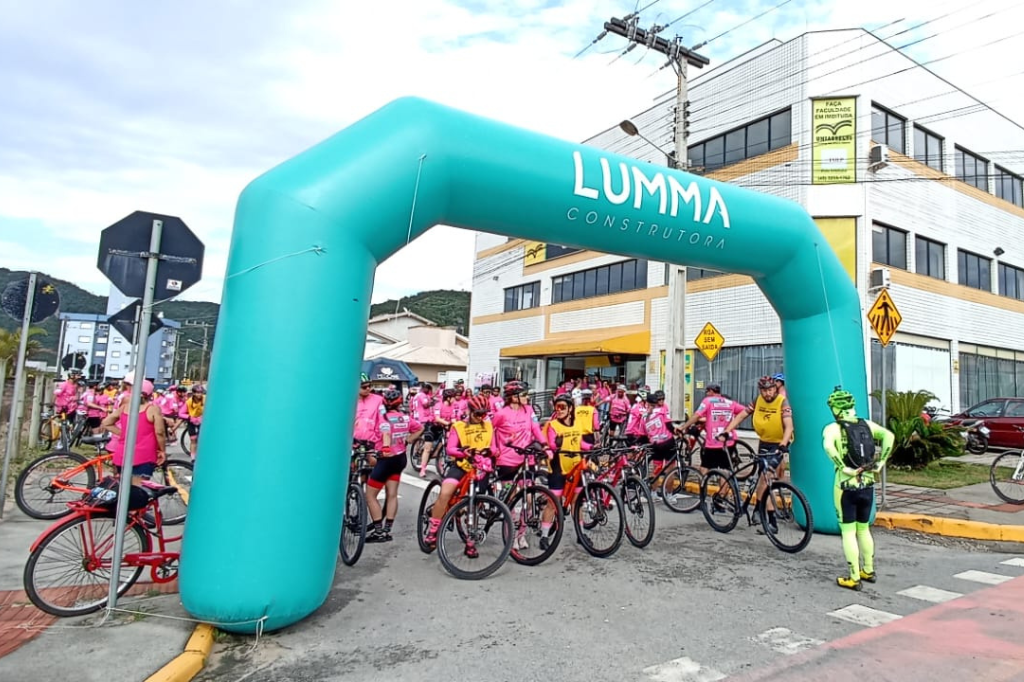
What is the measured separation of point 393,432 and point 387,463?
0.35 meters

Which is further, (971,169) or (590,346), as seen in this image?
(590,346)

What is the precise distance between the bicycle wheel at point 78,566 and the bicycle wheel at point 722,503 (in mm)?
6165

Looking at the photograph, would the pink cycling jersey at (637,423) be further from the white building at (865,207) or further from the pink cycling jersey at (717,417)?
the white building at (865,207)

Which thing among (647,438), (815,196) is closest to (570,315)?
(815,196)

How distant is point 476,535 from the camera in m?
6.16

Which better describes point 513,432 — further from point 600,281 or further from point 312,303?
point 600,281

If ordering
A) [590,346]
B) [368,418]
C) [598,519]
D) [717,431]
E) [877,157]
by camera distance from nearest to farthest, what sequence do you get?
1. [598,519]
2. [368,418]
3. [717,431]
4. [877,157]
5. [590,346]

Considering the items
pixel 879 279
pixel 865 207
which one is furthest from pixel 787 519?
pixel 865 207

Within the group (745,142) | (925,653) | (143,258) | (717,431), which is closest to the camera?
(925,653)

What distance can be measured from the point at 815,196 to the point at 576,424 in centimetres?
1675

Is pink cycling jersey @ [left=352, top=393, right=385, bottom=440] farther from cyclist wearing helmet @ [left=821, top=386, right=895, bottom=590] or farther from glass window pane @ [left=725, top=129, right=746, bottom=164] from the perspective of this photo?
glass window pane @ [left=725, top=129, right=746, bottom=164]

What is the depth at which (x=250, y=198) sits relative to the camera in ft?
15.9

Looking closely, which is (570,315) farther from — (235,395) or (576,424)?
(235,395)

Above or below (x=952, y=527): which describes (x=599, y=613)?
below
